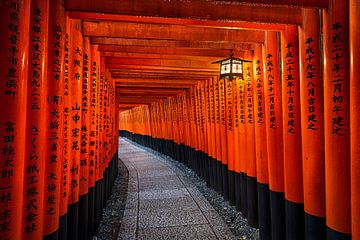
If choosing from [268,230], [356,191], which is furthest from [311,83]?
[268,230]

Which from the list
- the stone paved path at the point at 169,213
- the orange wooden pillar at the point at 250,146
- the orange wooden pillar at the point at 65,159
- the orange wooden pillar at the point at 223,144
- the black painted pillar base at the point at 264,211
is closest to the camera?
the orange wooden pillar at the point at 65,159

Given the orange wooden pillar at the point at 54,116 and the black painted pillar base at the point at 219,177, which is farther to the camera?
the black painted pillar base at the point at 219,177

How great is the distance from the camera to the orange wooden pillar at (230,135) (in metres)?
7.86

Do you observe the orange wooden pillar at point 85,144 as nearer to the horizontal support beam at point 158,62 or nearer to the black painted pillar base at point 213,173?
the horizontal support beam at point 158,62

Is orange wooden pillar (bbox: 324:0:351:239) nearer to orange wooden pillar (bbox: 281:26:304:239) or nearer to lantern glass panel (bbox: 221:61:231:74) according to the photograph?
orange wooden pillar (bbox: 281:26:304:239)

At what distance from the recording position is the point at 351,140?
2957 mm

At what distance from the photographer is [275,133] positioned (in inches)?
198

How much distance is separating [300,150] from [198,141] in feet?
27.5

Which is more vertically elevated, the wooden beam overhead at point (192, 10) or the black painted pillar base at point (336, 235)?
the wooden beam overhead at point (192, 10)

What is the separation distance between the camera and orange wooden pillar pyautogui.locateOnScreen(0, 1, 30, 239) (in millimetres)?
2396

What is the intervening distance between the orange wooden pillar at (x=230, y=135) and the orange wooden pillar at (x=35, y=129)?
18.5 feet

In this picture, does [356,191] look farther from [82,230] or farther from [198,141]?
[198,141]

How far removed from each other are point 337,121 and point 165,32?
3.48 meters

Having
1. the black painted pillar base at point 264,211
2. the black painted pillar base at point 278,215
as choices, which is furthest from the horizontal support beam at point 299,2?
the black painted pillar base at point 264,211
